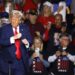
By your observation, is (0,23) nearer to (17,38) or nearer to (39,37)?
(39,37)

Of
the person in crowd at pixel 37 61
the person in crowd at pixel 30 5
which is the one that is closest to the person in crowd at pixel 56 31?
the person in crowd at pixel 37 61

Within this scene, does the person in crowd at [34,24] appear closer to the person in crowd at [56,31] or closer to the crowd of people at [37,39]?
the crowd of people at [37,39]

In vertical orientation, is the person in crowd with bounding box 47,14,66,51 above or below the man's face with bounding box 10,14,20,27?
below

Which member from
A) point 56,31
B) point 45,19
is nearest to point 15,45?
point 56,31

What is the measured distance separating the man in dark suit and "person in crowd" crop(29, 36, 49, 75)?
30.1 inches

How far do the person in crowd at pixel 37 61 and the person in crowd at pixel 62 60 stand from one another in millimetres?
174

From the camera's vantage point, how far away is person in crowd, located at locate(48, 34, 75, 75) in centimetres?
870

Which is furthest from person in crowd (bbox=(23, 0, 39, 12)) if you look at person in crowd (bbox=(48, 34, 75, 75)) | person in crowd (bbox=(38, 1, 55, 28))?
person in crowd (bbox=(48, 34, 75, 75))

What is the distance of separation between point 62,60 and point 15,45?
130cm

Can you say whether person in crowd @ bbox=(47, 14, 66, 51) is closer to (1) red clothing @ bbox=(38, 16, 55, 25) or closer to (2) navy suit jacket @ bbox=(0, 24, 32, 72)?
(1) red clothing @ bbox=(38, 16, 55, 25)

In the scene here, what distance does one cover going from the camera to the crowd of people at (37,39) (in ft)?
25.4

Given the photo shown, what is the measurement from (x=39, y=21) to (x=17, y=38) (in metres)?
2.24

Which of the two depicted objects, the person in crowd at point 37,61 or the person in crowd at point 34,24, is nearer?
the person in crowd at point 37,61

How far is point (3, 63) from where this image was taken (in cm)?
787
